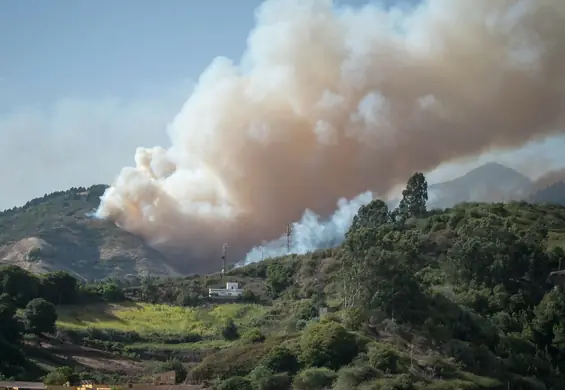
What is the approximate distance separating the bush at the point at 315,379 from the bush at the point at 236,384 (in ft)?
8.63

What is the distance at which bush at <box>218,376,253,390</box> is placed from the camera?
160 feet

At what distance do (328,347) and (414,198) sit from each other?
60.0 metres

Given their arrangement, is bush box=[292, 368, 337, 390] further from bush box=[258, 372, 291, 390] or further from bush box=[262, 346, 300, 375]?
bush box=[262, 346, 300, 375]

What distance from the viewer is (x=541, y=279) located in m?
74.8

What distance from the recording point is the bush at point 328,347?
51562 millimetres

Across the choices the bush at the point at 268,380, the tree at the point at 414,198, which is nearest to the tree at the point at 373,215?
the tree at the point at 414,198

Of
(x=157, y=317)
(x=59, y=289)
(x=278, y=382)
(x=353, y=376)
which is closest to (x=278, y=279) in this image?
(x=157, y=317)

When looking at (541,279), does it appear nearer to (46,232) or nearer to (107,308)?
(107,308)

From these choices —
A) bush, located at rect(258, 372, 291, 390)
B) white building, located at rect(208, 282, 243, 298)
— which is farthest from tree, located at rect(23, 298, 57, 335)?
bush, located at rect(258, 372, 291, 390)

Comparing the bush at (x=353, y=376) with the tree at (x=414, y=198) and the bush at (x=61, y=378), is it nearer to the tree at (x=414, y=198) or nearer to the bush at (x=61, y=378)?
the bush at (x=61, y=378)

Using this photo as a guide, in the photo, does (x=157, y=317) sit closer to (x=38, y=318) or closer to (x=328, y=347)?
(x=38, y=318)

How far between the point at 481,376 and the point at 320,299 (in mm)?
25135

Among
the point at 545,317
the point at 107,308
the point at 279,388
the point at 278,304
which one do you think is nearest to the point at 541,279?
the point at 545,317

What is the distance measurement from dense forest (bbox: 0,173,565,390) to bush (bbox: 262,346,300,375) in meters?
0.07
